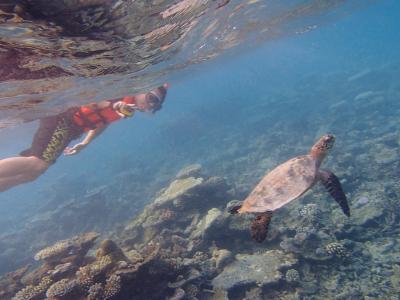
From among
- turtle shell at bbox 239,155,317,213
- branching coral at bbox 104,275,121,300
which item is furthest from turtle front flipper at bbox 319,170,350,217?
branching coral at bbox 104,275,121,300

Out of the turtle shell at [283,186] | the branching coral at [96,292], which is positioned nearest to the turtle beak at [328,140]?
the turtle shell at [283,186]

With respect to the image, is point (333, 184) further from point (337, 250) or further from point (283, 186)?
point (337, 250)

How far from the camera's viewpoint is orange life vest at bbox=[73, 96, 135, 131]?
32.6ft

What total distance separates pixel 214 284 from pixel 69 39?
7449mm

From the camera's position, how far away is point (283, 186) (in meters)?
6.07

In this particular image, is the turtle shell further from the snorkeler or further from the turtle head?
the snorkeler

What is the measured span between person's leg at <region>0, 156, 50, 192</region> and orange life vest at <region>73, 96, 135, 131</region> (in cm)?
166

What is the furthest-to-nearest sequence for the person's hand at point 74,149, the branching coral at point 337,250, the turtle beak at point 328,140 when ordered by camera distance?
the person's hand at point 74,149 < the branching coral at point 337,250 < the turtle beak at point 328,140

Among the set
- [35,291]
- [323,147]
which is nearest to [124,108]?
[35,291]

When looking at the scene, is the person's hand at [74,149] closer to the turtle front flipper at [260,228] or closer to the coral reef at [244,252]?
the coral reef at [244,252]

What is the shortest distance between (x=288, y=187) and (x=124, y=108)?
217 inches

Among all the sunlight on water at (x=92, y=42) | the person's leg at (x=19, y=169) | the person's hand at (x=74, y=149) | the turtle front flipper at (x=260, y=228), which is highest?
the sunlight on water at (x=92, y=42)

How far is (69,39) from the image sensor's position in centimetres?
823

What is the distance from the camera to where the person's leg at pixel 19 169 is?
879cm
